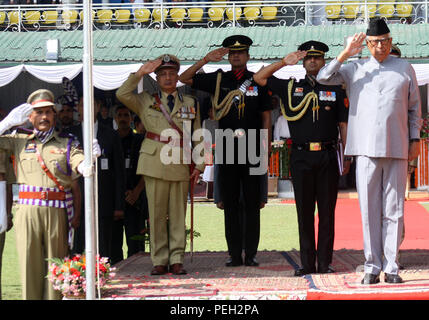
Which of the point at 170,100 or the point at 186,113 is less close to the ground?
the point at 170,100

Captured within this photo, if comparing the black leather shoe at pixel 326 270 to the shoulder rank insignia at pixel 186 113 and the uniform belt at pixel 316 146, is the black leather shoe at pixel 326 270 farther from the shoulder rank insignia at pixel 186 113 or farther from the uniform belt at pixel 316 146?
the shoulder rank insignia at pixel 186 113

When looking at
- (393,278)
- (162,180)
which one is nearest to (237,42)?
(162,180)

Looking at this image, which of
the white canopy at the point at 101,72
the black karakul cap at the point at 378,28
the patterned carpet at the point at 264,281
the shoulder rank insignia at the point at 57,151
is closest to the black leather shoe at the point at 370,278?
the patterned carpet at the point at 264,281

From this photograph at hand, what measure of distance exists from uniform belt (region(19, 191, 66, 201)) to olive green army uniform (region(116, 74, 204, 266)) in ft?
4.75

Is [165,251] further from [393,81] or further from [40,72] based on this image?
[40,72]

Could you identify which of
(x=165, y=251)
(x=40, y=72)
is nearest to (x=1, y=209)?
(x=165, y=251)

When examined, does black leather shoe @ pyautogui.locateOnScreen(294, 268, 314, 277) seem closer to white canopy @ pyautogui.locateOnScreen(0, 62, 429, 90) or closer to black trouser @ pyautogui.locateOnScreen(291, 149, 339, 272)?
black trouser @ pyautogui.locateOnScreen(291, 149, 339, 272)

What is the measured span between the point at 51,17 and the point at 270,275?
1714cm

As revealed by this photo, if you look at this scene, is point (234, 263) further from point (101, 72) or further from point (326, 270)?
point (101, 72)

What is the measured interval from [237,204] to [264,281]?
136cm

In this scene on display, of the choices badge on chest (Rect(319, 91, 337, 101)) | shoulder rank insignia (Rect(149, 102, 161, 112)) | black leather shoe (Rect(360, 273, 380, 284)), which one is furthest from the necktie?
black leather shoe (Rect(360, 273, 380, 284))

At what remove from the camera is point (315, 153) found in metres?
8.08

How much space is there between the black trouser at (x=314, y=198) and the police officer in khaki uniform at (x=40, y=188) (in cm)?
222

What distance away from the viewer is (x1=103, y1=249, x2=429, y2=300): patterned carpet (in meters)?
6.71
